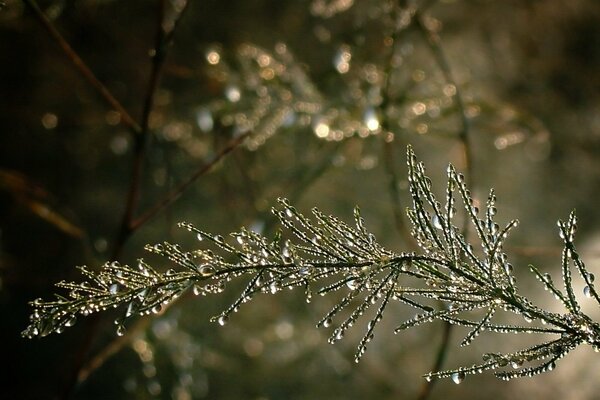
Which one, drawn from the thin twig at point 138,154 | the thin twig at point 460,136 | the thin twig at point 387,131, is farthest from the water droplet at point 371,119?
the thin twig at point 138,154

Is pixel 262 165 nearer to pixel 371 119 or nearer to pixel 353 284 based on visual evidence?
pixel 371 119

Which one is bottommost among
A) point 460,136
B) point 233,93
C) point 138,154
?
point 138,154

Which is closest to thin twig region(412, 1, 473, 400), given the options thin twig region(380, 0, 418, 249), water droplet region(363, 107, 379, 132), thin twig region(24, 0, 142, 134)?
thin twig region(380, 0, 418, 249)

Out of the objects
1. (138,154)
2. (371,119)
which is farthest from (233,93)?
(138,154)

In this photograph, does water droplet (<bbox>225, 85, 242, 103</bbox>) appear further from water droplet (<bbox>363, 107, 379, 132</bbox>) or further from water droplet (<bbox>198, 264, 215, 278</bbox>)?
water droplet (<bbox>198, 264, 215, 278</bbox>)

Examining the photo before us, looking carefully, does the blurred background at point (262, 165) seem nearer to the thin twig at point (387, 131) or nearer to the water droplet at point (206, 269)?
the thin twig at point (387, 131)

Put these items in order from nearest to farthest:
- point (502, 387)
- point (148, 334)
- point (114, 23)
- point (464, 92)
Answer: point (148, 334), point (464, 92), point (114, 23), point (502, 387)

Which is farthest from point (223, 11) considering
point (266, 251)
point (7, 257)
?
point (266, 251)

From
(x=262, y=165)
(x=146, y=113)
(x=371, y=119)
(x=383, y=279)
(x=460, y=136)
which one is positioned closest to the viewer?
(x=383, y=279)

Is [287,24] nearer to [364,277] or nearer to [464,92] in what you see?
[464,92]
